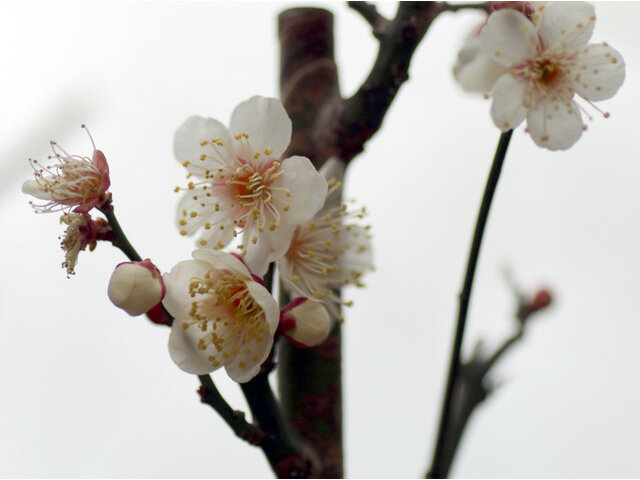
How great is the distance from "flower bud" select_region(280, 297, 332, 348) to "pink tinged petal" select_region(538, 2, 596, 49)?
0.34 meters

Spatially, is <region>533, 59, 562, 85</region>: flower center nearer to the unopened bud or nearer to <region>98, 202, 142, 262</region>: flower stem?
<region>98, 202, 142, 262</region>: flower stem

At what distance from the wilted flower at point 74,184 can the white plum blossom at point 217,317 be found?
0.09 metres

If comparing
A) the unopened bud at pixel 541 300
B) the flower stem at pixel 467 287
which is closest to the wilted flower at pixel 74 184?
the flower stem at pixel 467 287

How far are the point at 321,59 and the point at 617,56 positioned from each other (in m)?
0.50

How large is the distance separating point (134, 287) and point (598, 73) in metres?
0.47

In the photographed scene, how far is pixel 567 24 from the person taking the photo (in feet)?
2.10

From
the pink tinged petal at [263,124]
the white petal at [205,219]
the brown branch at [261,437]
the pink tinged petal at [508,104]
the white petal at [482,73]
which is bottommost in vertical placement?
the brown branch at [261,437]

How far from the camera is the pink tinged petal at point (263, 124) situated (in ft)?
2.02

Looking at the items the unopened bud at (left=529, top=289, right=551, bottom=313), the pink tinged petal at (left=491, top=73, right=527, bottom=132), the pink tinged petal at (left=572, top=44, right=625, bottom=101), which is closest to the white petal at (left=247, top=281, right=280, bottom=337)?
the pink tinged petal at (left=491, top=73, right=527, bottom=132)

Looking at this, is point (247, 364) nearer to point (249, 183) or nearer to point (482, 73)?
point (249, 183)

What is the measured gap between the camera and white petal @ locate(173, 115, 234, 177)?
2.17 ft

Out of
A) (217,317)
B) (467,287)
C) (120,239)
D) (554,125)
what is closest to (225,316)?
(217,317)

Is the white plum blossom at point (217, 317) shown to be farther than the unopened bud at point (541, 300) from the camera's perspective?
No

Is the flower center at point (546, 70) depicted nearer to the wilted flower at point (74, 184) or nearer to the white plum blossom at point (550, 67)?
the white plum blossom at point (550, 67)
